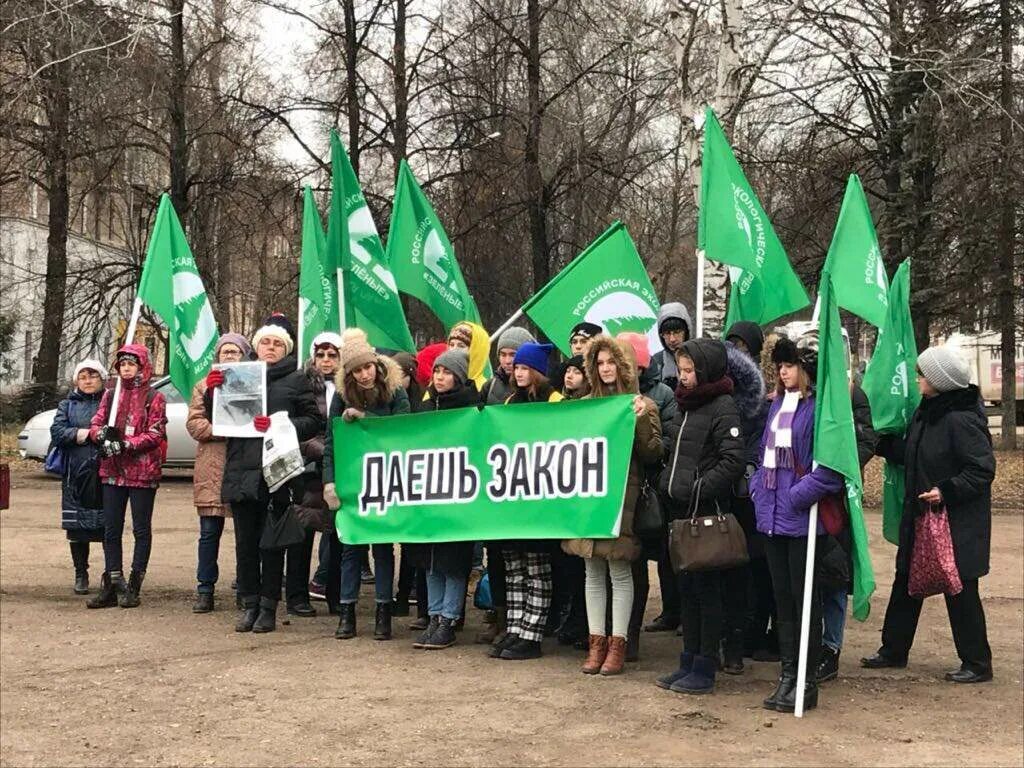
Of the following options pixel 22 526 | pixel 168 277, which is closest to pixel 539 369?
pixel 168 277

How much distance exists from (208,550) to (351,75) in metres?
14.4

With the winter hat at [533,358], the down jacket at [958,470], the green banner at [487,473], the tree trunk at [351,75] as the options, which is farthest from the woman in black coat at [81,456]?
the tree trunk at [351,75]

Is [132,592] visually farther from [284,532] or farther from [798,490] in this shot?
[798,490]

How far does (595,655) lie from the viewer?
690cm

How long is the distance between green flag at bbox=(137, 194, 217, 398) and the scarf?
4.50 metres

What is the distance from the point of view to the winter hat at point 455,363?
7.58 metres

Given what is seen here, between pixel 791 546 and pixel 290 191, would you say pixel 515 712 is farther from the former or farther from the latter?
pixel 290 191

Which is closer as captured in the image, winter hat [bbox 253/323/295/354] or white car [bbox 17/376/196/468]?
winter hat [bbox 253/323/295/354]

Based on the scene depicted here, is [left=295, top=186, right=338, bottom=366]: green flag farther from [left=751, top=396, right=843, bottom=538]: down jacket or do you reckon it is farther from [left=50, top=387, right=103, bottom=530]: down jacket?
[left=751, top=396, right=843, bottom=538]: down jacket

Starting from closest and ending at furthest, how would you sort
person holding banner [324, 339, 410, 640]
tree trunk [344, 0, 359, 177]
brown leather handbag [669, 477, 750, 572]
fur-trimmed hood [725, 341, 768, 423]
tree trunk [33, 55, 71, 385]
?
brown leather handbag [669, 477, 750, 572]
fur-trimmed hood [725, 341, 768, 423]
person holding banner [324, 339, 410, 640]
tree trunk [344, 0, 359, 177]
tree trunk [33, 55, 71, 385]

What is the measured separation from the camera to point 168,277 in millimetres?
9180

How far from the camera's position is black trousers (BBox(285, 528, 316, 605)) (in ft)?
28.4

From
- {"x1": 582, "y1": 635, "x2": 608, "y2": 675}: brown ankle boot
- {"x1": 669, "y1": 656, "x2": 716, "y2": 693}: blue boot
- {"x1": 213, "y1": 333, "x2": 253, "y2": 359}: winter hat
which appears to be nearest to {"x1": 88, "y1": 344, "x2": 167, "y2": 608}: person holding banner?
{"x1": 213, "y1": 333, "x2": 253, "y2": 359}: winter hat

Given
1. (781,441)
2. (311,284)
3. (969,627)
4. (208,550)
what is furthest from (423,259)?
(969,627)
